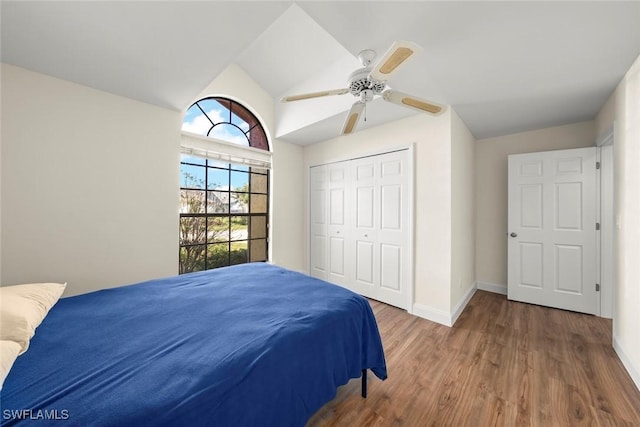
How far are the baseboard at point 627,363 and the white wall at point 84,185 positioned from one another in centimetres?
377

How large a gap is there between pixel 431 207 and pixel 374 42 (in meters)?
1.74

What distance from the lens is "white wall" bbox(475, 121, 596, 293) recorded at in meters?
3.34

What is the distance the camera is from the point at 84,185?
1958mm

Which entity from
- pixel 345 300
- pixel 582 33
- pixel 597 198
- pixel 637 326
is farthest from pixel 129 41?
pixel 597 198

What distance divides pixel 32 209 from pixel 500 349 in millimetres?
3837

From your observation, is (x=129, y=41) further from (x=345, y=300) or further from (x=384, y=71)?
(x=345, y=300)

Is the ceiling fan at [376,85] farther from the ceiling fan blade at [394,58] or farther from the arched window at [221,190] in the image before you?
the arched window at [221,190]

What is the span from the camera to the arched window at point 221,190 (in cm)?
290

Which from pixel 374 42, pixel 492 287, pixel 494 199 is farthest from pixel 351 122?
pixel 492 287

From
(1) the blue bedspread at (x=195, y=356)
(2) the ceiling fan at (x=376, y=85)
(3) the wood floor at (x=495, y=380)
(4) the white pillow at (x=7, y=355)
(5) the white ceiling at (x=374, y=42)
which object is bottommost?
(3) the wood floor at (x=495, y=380)

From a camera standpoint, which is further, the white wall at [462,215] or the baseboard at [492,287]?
the baseboard at [492,287]

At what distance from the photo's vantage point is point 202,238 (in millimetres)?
3047

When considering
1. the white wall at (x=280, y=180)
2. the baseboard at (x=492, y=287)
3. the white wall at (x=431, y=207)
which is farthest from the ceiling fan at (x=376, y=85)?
the baseboard at (x=492, y=287)

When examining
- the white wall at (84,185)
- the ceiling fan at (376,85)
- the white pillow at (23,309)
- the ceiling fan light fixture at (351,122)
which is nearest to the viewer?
the white pillow at (23,309)
